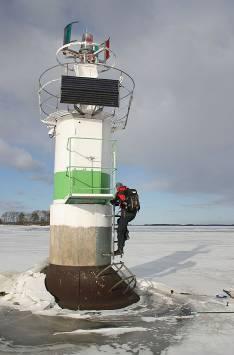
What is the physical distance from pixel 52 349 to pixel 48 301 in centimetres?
282

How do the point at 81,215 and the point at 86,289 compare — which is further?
the point at 81,215

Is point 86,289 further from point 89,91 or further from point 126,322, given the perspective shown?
point 89,91

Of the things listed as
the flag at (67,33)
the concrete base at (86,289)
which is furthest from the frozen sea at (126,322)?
the flag at (67,33)

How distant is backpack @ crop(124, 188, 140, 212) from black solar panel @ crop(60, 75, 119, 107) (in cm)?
211

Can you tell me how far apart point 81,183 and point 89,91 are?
7.11ft

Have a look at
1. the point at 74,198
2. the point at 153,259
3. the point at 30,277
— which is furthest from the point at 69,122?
the point at 153,259

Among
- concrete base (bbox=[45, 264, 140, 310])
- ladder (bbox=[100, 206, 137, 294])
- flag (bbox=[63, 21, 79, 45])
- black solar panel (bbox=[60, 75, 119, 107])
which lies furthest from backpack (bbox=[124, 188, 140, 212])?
flag (bbox=[63, 21, 79, 45])

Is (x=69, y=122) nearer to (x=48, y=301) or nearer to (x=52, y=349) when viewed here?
(x=48, y=301)

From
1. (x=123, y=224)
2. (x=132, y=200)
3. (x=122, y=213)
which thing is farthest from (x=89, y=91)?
(x=123, y=224)

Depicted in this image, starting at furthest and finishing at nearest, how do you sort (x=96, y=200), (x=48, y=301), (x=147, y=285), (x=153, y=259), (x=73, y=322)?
1. (x=153, y=259)
2. (x=147, y=285)
3. (x=96, y=200)
4. (x=48, y=301)
5. (x=73, y=322)

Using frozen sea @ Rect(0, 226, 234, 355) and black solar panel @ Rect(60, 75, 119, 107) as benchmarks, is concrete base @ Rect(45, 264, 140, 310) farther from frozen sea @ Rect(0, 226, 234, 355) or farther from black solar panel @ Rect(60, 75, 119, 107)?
black solar panel @ Rect(60, 75, 119, 107)

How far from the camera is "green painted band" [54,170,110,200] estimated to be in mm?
9750

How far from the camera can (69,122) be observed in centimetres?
1004

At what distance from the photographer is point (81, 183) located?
9797mm
